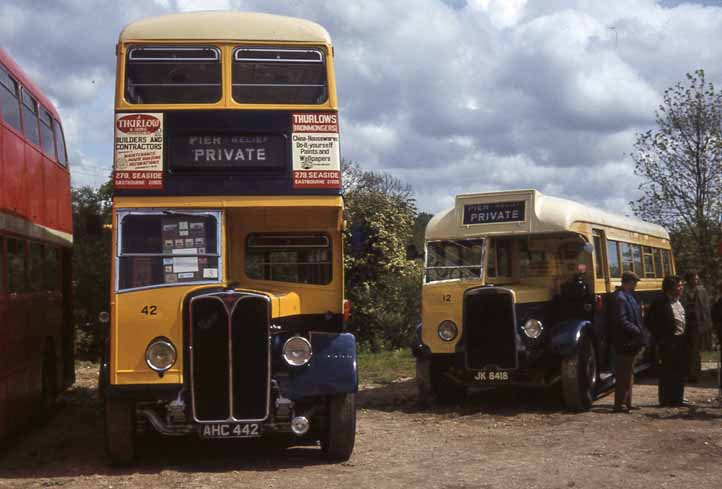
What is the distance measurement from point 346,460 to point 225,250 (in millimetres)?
2383

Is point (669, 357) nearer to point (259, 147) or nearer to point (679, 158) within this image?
point (259, 147)

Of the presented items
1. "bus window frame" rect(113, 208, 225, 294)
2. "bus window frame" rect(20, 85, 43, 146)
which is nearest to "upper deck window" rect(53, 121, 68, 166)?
Result: "bus window frame" rect(20, 85, 43, 146)

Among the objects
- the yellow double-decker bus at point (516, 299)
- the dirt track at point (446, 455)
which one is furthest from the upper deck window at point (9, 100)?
the yellow double-decker bus at point (516, 299)

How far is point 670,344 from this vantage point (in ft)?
46.1

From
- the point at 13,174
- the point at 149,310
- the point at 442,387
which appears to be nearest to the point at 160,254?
the point at 149,310

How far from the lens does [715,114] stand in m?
30.3

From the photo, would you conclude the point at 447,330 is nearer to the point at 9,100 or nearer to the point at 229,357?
the point at 229,357

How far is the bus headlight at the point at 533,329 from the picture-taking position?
46.8 feet

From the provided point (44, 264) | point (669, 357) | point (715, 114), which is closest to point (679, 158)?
point (715, 114)

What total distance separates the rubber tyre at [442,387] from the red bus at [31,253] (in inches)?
209

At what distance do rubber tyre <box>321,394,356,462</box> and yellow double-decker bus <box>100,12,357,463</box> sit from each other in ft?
0.04

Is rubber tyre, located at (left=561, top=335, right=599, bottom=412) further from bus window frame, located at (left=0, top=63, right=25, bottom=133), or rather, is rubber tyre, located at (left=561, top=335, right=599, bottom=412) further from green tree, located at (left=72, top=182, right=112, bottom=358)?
green tree, located at (left=72, top=182, right=112, bottom=358)

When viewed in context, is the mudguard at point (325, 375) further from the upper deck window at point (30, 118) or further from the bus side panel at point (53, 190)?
the bus side panel at point (53, 190)

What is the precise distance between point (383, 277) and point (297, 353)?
18.8 meters
